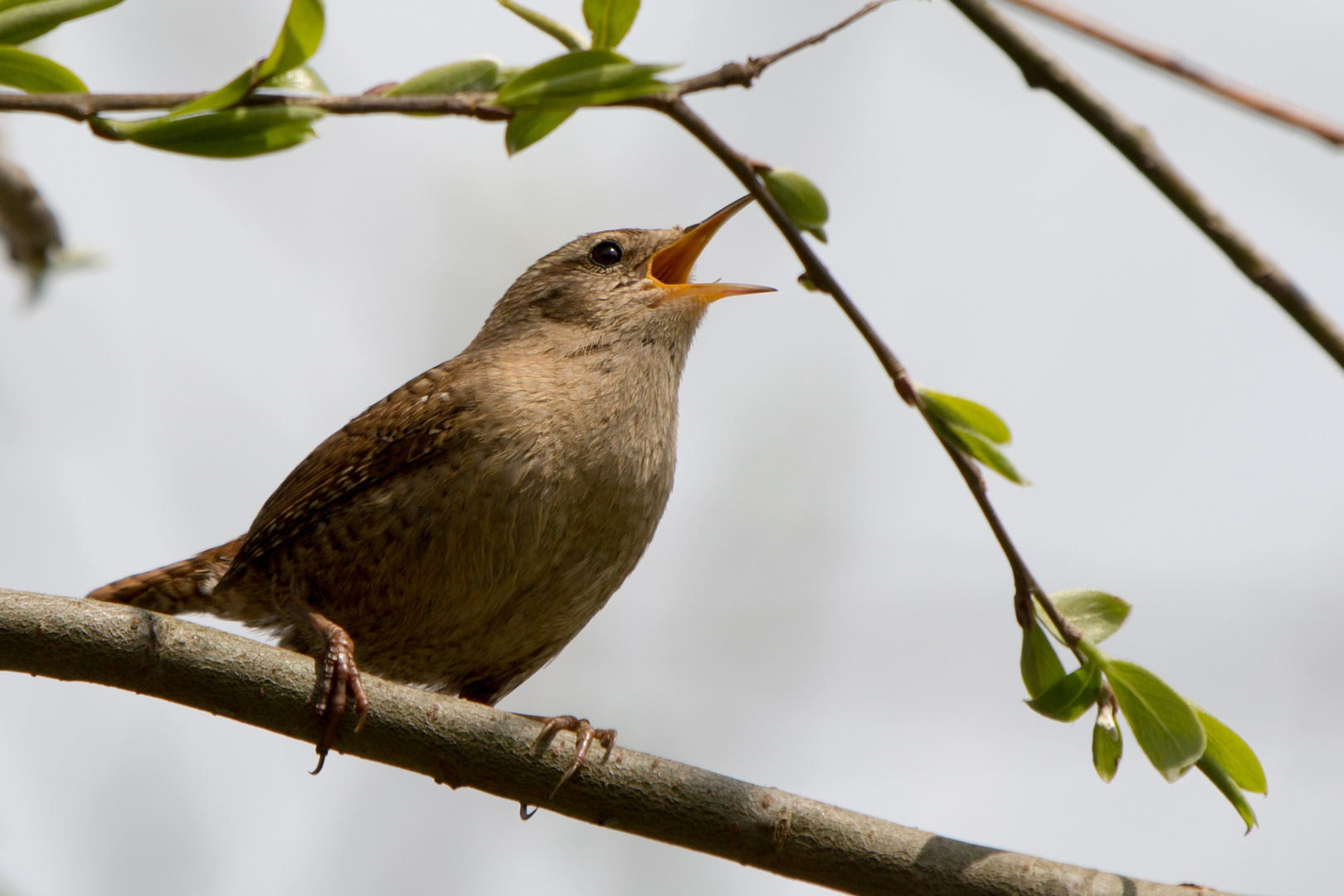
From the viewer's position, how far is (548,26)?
189cm

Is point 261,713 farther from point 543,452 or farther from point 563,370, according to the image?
point 563,370

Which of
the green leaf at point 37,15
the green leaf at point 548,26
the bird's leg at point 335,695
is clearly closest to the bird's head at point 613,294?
the bird's leg at point 335,695

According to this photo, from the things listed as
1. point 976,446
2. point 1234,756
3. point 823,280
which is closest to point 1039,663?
point 1234,756

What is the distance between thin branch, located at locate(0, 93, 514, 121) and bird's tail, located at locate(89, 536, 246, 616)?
2.97 metres

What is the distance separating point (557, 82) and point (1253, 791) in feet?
5.23

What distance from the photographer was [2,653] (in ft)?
8.56

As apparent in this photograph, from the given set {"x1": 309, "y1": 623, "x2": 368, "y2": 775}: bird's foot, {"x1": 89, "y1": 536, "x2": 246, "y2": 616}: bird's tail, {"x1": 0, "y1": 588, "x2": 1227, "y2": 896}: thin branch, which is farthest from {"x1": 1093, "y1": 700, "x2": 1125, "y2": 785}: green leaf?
A: {"x1": 89, "y1": 536, "x2": 246, "y2": 616}: bird's tail

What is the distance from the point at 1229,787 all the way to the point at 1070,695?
0.29 meters

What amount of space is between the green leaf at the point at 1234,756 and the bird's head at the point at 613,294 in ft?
7.89

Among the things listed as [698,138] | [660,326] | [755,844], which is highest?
[660,326]

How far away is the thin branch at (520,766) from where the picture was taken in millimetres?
2627

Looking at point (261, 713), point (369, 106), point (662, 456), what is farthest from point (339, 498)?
point (369, 106)

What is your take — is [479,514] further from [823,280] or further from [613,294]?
[823,280]

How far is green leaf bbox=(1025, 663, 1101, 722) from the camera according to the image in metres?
2.08
